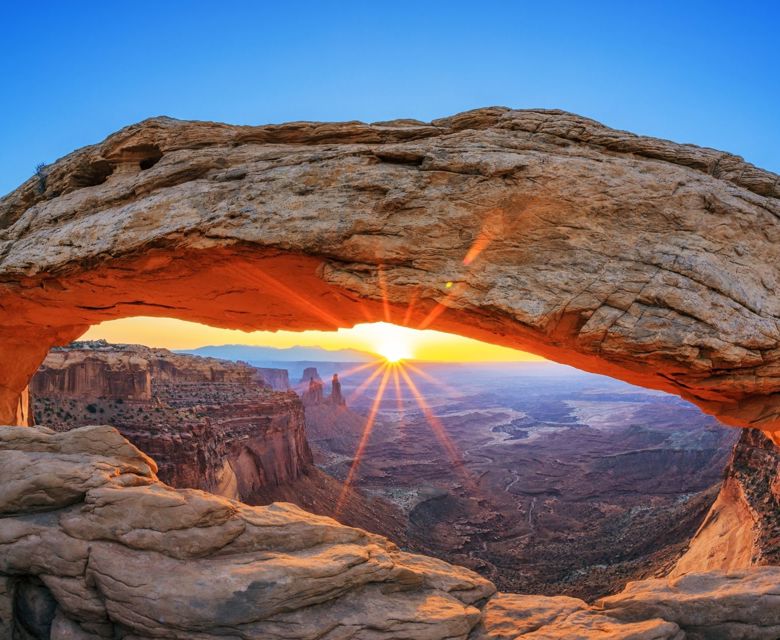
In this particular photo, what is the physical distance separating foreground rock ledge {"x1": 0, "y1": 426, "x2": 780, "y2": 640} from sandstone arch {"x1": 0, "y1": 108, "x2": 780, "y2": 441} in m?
A: 3.69

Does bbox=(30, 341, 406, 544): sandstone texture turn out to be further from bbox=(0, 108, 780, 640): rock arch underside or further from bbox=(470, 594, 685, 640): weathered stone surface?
bbox=(470, 594, 685, 640): weathered stone surface

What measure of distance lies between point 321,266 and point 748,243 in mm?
7205

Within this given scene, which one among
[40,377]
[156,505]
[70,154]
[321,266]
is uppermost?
[70,154]

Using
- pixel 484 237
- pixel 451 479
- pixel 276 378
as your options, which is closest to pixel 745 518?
pixel 484 237

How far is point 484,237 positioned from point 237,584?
6171mm

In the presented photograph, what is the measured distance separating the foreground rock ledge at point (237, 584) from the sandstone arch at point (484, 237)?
3.69m

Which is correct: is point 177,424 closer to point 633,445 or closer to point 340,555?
point 340,555

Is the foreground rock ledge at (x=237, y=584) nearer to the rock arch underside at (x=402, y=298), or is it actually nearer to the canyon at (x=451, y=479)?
the rock arch underside at (x=402, y=298)

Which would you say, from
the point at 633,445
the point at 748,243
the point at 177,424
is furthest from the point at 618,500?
the point at 748,243

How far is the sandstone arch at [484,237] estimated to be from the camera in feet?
23.1

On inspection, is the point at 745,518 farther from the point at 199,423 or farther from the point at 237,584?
the point at 199,423

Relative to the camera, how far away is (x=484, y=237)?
751 centimetres

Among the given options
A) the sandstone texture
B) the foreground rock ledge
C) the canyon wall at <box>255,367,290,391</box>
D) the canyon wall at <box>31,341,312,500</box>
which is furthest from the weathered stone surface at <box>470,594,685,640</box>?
the canyon wall at <box>255,367,290,391</box>

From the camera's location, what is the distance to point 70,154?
11.2 metres
